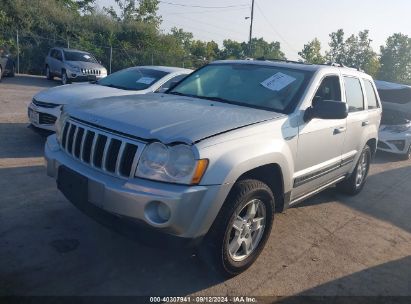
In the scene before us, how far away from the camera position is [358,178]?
590cm

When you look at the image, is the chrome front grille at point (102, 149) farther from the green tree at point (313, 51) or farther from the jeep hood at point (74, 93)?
the green tree at point (313, 51)

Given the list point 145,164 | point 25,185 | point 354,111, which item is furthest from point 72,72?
point 145,164

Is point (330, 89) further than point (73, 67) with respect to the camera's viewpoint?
No

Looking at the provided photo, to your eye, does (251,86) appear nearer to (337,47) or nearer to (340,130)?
(340,130)

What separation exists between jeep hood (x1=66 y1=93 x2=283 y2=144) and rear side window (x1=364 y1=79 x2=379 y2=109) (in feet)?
8.42

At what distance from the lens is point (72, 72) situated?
632 inches

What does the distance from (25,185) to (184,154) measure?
2.91 metres

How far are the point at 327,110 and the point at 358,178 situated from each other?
2.53 meters

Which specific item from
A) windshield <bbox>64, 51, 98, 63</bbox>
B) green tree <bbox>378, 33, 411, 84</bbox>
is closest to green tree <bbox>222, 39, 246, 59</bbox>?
green tree <bbox>378, 33, 411, 84</bbox>

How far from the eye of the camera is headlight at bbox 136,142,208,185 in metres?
2.77

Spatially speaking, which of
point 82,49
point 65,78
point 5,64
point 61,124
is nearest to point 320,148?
point 61,124

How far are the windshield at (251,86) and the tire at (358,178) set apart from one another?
2.12m

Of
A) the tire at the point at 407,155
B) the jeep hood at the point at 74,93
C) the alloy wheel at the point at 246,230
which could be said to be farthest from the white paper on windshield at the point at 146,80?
the tire at the point at 407,155

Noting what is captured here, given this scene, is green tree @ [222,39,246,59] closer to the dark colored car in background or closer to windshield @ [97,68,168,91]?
the dark colored car in background
